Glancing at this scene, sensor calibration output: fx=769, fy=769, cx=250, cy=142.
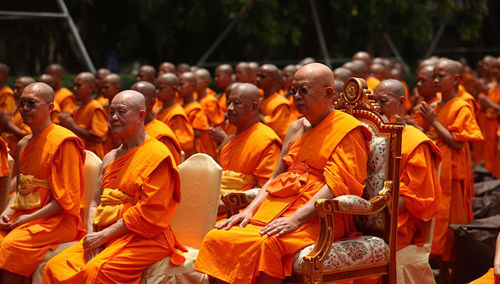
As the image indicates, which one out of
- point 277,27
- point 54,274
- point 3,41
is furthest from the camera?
point 277,27

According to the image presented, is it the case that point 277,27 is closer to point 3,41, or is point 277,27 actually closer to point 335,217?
point 3,41

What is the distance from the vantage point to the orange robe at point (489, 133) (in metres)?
11.6

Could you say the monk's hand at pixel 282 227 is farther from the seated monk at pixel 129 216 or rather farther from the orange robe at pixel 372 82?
the orange robe at pixel 372 82

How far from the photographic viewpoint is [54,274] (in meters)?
4.93

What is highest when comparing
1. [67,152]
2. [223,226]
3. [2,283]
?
[67,152]

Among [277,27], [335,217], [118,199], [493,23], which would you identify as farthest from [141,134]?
[493,23]

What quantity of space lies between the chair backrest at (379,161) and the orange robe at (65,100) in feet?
19.2

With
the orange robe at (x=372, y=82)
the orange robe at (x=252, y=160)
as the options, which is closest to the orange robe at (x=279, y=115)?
the orange robe at (x=372, y=82)

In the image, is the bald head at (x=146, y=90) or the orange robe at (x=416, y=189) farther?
the bald head at (x=146, y=90)

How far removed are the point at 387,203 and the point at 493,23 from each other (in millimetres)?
20904

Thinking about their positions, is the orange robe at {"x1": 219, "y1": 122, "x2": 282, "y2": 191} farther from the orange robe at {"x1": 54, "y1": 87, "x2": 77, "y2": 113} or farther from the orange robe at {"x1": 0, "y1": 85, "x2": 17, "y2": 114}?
the orange robe at {"x1": 54, "y1": 87, "x2": 77, "y2": 113}

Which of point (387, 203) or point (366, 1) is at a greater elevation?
point (366, 1)

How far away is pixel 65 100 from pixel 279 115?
309 cm

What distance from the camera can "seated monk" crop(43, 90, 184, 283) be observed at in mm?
4859
